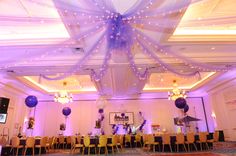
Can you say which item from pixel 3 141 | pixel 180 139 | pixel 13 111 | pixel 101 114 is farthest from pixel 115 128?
pixel 3 141

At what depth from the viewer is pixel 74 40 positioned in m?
4.75

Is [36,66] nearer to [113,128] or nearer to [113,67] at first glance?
[113,67]

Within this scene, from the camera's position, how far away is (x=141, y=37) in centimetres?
454

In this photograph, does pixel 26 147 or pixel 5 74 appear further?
pixel 26 147

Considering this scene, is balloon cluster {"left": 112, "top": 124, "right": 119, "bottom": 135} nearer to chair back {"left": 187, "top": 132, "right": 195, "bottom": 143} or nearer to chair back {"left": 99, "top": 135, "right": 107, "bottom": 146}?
chair back {"left": 99, "top": 135, "right": 107, "bottom": 146}

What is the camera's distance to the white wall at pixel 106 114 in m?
A: 13.5

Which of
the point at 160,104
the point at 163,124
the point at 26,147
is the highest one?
the point at 160,104

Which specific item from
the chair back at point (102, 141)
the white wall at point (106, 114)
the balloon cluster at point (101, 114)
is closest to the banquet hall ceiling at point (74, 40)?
the chair back at point (102, 141)

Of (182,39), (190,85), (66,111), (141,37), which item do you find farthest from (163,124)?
(141,37)

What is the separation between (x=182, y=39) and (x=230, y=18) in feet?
4.31

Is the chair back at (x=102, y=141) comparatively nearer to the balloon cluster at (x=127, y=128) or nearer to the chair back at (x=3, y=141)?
the chair back at (x=3, y=141)

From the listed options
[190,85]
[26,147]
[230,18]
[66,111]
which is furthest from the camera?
[190,85]

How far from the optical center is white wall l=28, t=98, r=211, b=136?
44.4ft

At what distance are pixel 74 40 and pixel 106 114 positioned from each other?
9742mm
